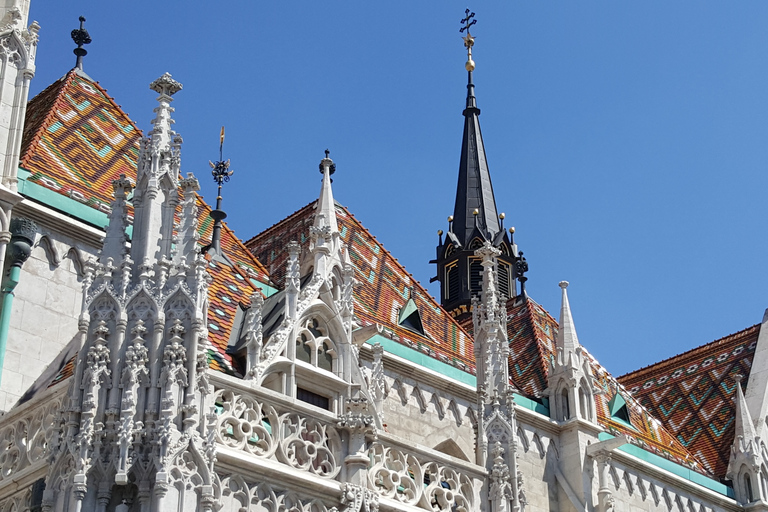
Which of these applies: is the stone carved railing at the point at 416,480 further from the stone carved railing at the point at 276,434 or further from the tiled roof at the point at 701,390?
the tiled roof at the point at 701,390

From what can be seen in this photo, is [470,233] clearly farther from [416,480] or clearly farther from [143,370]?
[143,370]

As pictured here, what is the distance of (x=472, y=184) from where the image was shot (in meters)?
31.0

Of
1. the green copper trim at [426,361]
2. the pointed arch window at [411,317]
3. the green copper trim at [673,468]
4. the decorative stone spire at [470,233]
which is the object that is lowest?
the green copper trim at [673,468]

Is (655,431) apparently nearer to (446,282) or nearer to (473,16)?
(446,282)

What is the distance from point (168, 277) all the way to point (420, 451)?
3328 mm

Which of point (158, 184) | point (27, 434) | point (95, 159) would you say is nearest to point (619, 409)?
point (95, 159)

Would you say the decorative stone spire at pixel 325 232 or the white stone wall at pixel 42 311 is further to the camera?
the decorative stone spire at pixel 325 232

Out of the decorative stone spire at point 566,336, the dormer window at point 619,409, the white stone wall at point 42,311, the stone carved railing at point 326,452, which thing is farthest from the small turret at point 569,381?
the white stone wall at point 42,311

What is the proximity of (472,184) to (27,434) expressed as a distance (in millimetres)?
20921

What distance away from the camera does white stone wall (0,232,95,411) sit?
12312 mm

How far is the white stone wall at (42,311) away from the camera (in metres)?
12.3

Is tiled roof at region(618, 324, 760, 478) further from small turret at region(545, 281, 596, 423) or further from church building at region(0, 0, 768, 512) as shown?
small turret at region(545, 281, 596, 423)

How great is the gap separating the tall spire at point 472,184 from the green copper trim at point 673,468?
32.0 ft

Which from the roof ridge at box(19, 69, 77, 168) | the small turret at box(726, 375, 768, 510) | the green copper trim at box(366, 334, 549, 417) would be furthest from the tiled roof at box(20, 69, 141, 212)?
the small turret at box(726, 375, 768, 510)
